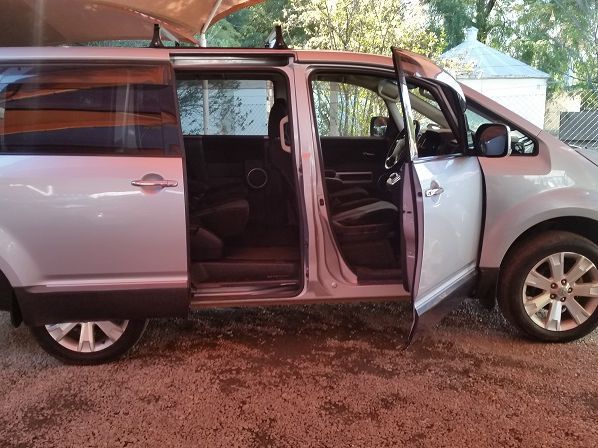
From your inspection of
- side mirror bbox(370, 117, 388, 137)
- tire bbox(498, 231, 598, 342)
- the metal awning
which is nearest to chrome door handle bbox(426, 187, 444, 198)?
tire bbox(498, 231, 598, 342)

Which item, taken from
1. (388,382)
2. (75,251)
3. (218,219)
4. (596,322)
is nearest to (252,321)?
(218,219)

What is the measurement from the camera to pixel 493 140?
324 centimetres

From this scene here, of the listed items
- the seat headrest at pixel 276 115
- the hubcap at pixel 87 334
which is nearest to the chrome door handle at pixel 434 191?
the seat headrest at pixel 276 115

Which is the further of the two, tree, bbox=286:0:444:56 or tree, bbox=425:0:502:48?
tree, bbox=425:0:502:48

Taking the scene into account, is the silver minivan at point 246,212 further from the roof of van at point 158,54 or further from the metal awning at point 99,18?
the metal awning at point 99,18

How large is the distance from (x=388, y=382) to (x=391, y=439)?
522mm

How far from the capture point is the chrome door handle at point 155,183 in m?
2.91

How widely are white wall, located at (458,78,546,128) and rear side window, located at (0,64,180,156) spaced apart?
9619mm

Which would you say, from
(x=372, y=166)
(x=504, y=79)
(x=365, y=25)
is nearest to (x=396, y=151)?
(x=372, y=166)

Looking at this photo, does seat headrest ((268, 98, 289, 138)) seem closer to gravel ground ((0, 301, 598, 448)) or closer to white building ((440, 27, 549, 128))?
gravel ground ((0, 301, 598, 448))

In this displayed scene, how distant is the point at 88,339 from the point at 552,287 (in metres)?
A: 2.99

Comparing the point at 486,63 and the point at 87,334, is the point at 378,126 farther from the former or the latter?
the point at 486,63

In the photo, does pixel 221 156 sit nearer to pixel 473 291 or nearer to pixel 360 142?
pixel 360 142

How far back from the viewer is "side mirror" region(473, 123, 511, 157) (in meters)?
3.21
